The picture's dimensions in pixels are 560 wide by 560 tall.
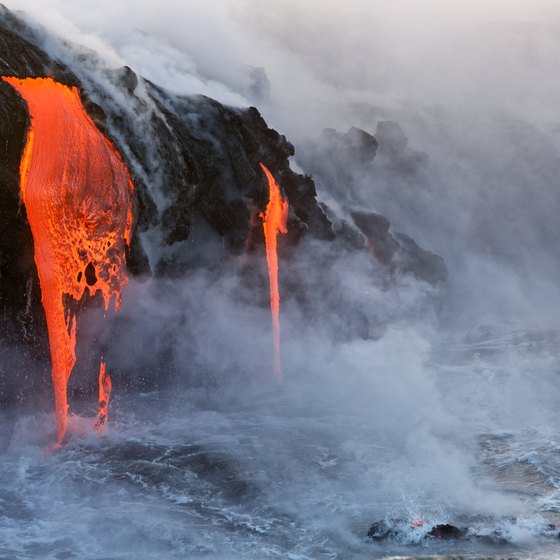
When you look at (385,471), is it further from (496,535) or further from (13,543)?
(13,543)

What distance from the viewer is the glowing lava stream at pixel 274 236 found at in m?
25.4

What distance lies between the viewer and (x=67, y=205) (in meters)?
17.2

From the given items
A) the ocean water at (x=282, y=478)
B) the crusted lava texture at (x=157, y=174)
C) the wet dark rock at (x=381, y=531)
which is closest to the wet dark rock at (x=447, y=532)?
the ocean water at (x=282, y=478)

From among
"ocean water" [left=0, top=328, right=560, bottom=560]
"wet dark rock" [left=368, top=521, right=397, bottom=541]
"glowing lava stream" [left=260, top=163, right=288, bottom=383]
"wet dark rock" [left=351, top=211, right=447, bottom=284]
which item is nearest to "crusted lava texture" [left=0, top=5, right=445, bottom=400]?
"glowing lava stream" [left=260, top=163, right=288, bottom=383]

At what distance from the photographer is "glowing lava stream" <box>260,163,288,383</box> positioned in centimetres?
2542

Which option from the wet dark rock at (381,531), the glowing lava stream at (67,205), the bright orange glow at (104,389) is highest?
the glowing lava stream at (67,205)

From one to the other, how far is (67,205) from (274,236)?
1038 cm

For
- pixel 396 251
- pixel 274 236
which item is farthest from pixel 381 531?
pixel 396 251

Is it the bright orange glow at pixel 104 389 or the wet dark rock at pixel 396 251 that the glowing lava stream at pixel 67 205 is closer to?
the bright orange glow at pixel 104 389

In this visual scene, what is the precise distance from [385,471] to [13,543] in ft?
26.8

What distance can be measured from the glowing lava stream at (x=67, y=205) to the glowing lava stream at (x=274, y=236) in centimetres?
755

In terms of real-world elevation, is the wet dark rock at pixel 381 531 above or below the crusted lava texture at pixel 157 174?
below

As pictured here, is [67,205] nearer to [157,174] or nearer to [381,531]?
[157,174]

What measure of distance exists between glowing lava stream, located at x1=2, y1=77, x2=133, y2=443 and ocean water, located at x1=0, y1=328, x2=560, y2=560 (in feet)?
9.41
